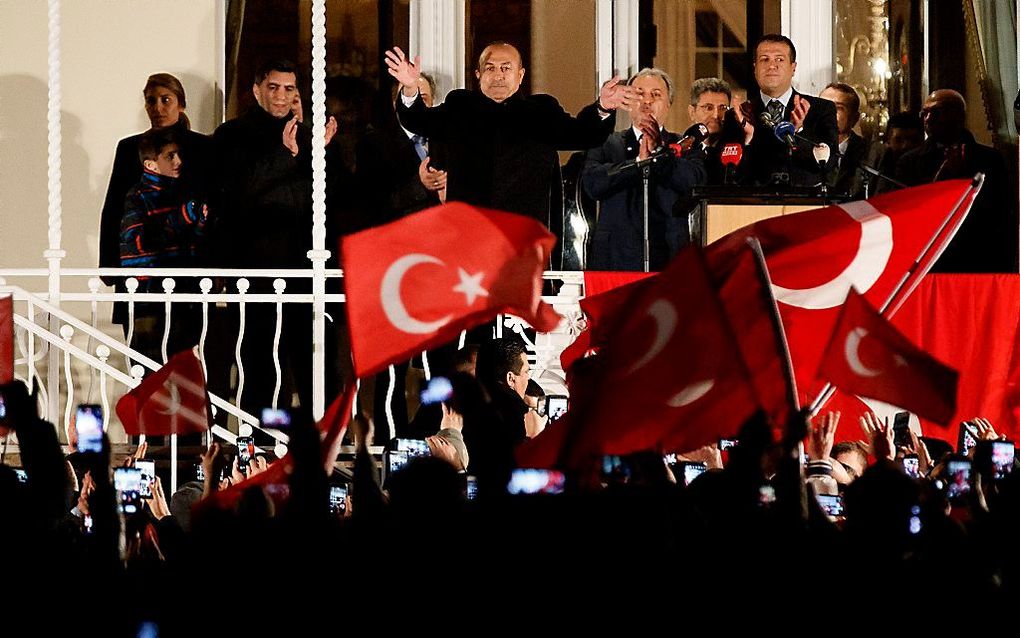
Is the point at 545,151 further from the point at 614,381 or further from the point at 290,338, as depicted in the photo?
the point at 614,381

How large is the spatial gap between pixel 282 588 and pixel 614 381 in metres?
2.25

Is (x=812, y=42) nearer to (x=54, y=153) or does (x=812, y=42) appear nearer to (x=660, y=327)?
(x=54, y=153)

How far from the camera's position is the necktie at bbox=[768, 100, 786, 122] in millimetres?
10820

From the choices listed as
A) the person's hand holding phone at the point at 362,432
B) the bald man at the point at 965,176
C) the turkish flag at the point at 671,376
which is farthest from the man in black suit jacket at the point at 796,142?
the person's hand holding phone at the point at 362,432

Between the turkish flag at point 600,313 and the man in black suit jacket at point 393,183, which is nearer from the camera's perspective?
the turkish flag at point 600,313

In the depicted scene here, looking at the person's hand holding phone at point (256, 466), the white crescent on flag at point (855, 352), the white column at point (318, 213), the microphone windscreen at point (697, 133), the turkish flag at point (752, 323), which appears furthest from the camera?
the microphone windscreen at point (697, 133)

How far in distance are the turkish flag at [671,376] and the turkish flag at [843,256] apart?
3.97 ft

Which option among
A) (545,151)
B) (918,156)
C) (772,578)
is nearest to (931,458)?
(918,156)

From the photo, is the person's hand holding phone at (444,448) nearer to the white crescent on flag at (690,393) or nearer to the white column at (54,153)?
the white crescent on flag at (690,393)

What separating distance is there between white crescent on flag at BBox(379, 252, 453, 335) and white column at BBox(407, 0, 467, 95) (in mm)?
5966

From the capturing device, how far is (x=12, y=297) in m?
9.80

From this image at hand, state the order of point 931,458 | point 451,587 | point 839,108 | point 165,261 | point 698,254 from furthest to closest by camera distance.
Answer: point 839,108 < point 165,261 < point 931,458 < point 698,254 < point 451,587

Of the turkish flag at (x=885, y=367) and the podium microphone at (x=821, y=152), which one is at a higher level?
the podium microphone at (x=821, y=152)

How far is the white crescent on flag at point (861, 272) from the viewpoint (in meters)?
7.56
